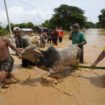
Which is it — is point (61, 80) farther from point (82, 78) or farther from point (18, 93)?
point (18, 93)

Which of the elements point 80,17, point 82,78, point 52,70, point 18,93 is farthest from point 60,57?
point 80,17

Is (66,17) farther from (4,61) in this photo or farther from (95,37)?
(4,61)

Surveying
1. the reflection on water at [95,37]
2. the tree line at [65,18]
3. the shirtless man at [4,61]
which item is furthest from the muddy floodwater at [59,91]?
the tree line at [65,18]

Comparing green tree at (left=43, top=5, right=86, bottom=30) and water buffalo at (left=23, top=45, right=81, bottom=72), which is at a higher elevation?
water buffalo at (left=23, top=45, right=81, bottom=72)

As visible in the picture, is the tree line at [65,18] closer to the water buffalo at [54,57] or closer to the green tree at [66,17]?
the green tree at [66,17]

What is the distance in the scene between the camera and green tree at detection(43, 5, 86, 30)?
65.4m

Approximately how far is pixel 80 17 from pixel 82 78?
206 ft

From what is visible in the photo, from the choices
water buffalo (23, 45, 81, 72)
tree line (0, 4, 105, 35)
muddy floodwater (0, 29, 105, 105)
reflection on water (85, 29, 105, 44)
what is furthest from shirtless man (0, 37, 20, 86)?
tree line (0, 4, 105, 35)

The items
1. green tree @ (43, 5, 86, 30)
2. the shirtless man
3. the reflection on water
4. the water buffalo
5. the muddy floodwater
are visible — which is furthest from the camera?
green tree @ (43, 5, 86, 30)

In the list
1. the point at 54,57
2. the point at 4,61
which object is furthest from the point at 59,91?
the point at 4,61

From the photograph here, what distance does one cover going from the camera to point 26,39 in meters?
8.51

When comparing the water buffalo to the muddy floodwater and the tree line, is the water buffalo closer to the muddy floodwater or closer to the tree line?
the muddy floodwater

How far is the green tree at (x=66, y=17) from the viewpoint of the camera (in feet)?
215

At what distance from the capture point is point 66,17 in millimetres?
68125
